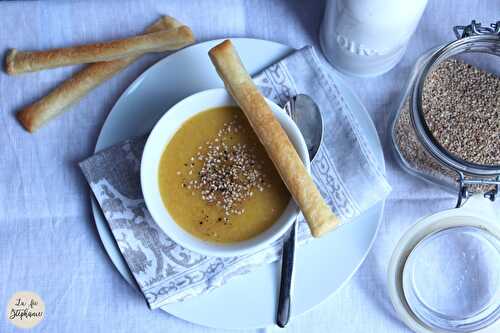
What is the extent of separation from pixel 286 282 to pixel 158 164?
0.30m

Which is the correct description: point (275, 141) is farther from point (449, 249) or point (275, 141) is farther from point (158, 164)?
point (449, 249)

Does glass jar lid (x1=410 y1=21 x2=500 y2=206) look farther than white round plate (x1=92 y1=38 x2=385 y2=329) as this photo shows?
No

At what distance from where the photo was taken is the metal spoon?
41.8 inches

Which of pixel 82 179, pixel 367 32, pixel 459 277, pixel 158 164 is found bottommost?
pixel 459 277

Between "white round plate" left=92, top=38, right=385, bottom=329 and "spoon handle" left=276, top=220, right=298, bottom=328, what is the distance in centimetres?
2

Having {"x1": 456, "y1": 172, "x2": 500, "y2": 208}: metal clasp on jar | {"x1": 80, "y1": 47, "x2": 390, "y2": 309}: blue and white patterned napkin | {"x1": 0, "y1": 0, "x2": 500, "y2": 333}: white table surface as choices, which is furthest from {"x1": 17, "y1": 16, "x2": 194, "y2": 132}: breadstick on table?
{"x1": 456, "y1": 172, "x2": 500, "y2": 208}: metal clasp on jar

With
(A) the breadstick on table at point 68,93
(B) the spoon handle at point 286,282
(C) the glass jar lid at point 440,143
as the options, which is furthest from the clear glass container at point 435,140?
(A) the breadstick on table at point 68,93

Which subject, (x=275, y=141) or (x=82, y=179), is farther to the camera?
(x=82, y=179)

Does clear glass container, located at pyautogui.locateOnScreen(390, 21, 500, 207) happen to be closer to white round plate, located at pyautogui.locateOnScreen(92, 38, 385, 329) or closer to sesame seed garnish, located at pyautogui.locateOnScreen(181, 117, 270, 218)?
white round plate, located at pyautogui.locateOnScreen(92, 38, 385, 329)

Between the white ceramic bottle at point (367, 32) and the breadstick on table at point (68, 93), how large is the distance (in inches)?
10.3

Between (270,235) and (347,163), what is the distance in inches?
8.2

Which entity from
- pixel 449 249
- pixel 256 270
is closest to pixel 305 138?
pixel 256 270

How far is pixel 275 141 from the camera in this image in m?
0.97

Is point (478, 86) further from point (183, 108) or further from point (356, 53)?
point (183, 108)
